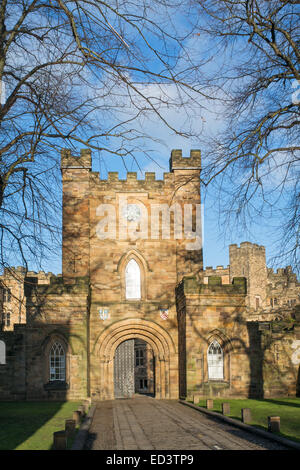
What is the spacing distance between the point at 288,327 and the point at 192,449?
52.4ft

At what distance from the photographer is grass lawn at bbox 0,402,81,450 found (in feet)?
36.5

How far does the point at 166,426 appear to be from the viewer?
14070mm

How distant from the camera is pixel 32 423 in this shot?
14805 millimetres

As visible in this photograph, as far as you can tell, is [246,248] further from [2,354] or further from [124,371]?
[2,354]

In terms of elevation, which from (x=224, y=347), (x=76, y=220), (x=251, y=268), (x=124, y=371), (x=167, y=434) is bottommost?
(x=124, y=371)

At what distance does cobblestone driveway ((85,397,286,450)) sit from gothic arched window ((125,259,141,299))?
9.45m

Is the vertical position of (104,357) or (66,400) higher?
(104,357)

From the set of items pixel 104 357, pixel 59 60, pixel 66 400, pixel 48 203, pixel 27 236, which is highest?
pixel 59 60

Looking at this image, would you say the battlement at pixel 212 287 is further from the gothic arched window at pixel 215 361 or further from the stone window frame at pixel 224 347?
the gothic arched window at pixel 215 361

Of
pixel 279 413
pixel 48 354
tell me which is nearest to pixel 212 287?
pixel 48 354

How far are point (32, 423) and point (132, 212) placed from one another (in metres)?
14.4

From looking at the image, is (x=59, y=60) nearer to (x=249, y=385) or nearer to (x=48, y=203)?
(x=48, y=203)

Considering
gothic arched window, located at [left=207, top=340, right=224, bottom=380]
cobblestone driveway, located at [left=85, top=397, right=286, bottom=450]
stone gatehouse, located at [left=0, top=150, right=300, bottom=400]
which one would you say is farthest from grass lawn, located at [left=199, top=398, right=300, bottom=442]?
stone gatehouse, located at [left=0, top=150, right=300, bottom=400]
